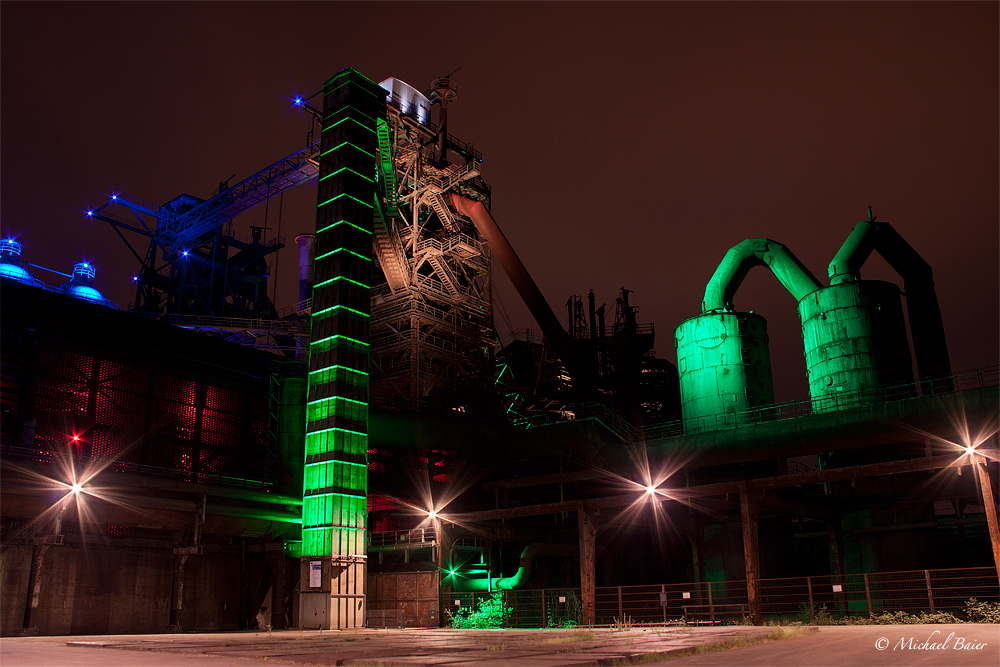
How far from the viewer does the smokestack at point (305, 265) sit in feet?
182

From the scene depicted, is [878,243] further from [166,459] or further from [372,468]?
[166,459]

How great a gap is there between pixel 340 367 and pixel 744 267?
2436 centimetres

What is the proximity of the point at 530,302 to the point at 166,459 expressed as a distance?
24813 millimetres

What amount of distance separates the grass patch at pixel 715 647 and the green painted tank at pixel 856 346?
21.9 meters

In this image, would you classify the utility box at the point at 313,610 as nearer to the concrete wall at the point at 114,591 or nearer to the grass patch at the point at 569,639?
the concrete wall at the point at 114,591

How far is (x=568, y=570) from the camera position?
141ft

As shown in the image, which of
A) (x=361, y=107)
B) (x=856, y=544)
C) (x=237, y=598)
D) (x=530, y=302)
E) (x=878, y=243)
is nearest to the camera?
(x=237, y=598)

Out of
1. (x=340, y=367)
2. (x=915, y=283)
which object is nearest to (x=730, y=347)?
(x=915, y=283)

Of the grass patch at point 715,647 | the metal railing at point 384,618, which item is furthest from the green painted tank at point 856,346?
the metal railing at point 384,618

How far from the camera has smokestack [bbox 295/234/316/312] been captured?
55.5 m

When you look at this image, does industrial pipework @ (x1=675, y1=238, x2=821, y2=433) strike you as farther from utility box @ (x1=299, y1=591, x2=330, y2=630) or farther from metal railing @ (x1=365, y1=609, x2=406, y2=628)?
utility box @ (x1=299, y1=591, x2=330, y2=630)

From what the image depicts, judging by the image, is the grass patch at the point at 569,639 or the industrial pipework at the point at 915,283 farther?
the industrial pipework at the point at 915,283

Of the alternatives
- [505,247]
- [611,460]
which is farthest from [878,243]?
[505,247]

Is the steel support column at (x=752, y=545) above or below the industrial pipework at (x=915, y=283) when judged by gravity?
below
